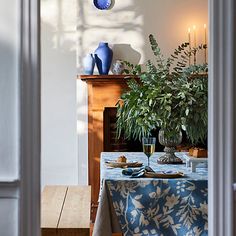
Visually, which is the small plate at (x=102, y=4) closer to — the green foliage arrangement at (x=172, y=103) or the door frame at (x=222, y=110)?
the green foliage arrangement at (x=172, y=103)

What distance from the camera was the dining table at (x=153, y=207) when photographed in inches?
99.1

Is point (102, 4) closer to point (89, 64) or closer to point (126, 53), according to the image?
point (126, 53)

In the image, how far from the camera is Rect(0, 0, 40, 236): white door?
1.99 metres

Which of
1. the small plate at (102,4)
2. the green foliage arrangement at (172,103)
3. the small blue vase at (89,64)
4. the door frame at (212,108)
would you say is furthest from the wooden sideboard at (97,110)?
the door frame at (212,108)

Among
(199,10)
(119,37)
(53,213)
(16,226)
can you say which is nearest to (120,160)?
(53,213)

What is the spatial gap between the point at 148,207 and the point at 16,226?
2.57ft

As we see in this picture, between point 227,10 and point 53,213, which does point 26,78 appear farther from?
point 53,213

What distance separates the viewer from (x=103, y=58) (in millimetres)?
5105

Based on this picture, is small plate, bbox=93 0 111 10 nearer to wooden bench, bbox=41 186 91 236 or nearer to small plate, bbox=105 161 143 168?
wooden bench, bbox=41 186 91 236

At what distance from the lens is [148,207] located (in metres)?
2.53

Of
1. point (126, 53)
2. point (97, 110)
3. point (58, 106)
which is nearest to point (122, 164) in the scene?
point (97, 110)

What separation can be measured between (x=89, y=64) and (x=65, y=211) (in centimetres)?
227

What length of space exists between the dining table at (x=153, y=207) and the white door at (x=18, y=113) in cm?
63

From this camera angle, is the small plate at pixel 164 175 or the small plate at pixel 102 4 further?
the small plate at pixel 102 4
